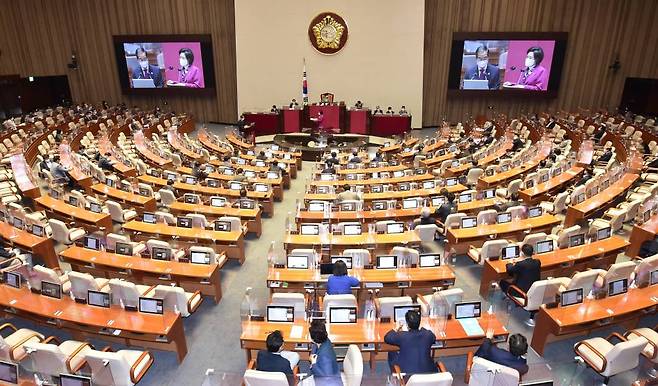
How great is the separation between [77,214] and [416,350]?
9453mm

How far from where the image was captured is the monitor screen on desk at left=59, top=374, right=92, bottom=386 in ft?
16.9

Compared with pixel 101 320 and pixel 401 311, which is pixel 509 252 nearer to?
pixel 401 311

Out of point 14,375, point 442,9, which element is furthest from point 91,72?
point 14,375

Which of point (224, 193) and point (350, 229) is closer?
point (350, 229)

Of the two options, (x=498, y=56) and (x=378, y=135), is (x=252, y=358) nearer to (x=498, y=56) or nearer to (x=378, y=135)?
(x=378, y=135)

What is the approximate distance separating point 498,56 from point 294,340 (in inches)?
913

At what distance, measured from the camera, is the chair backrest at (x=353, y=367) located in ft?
17.1

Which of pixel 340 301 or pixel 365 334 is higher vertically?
pixel 340 301

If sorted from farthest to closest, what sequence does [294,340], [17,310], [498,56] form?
[498,56]
[17,310]
[294,340]

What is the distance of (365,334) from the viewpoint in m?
6.31

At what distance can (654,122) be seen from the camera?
68.2ft

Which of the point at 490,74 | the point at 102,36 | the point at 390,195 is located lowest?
the point at 390,195

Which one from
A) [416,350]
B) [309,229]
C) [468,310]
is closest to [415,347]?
[416,350]

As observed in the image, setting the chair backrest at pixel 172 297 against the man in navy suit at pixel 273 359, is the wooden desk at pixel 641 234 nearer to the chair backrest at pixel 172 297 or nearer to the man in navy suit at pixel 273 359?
the man in navy suit at pixel 273 359
